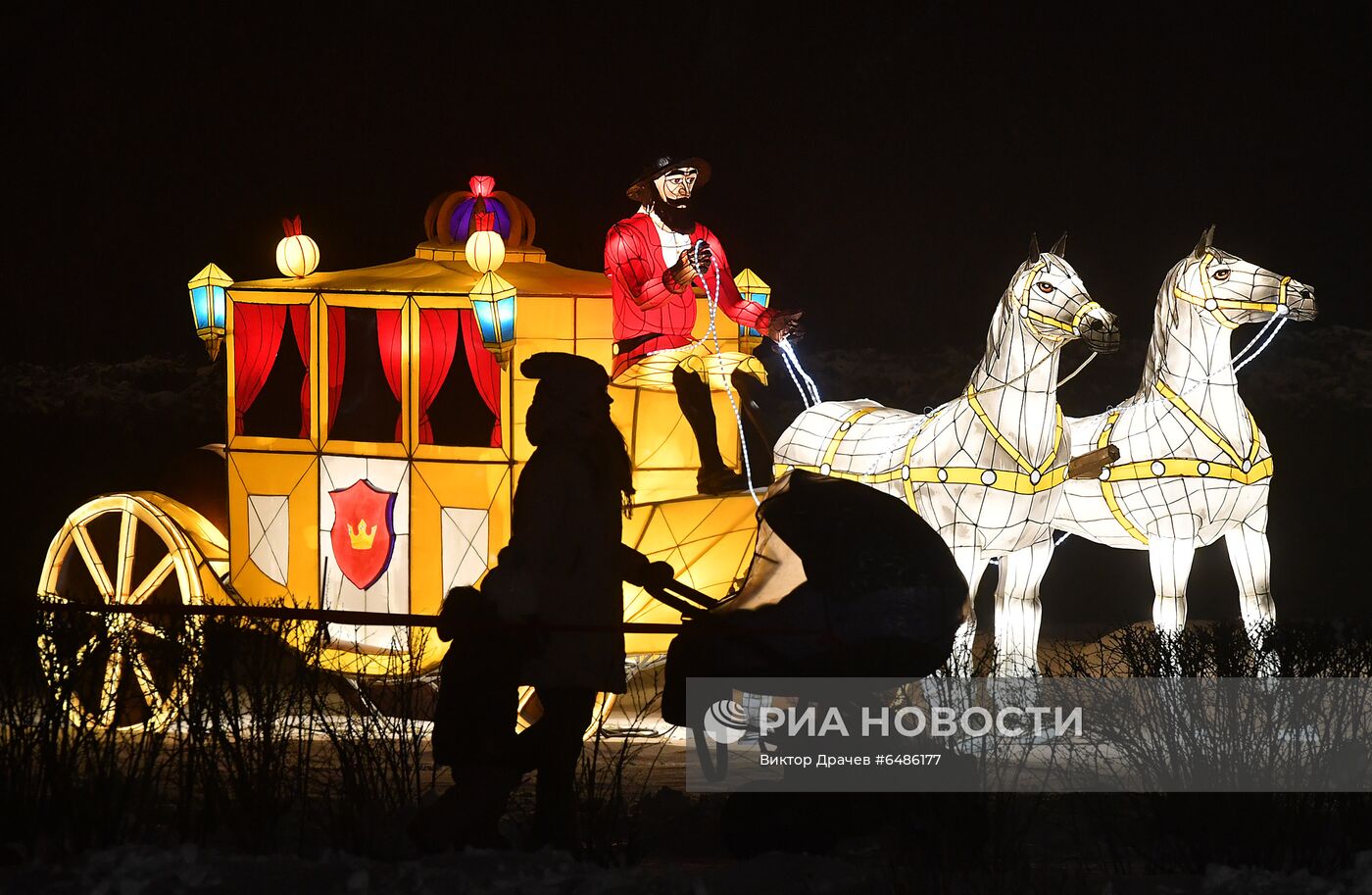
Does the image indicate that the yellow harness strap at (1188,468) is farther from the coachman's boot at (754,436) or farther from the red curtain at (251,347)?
the red curtain at (251,347)

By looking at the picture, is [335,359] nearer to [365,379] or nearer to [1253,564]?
[365,379]

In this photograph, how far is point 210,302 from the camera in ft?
22.6

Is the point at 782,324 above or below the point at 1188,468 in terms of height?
above

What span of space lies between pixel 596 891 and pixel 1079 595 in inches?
241

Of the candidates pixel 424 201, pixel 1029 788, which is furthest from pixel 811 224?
pixel 1029 788

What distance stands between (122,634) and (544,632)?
1.30 meters

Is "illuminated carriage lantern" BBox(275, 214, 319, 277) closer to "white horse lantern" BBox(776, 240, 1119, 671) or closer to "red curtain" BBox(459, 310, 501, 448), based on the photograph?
"red curtain" BBox(459, 310, 501, 448)

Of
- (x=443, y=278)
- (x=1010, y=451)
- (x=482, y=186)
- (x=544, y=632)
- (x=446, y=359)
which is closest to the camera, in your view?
(x=544, y=632)

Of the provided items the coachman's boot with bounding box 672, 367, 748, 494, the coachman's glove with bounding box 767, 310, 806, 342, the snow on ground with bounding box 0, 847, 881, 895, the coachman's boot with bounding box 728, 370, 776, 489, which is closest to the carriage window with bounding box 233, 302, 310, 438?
the coachman's boot with bounding box 672, 367, 748, 494

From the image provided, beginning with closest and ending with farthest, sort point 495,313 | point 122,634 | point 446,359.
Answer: point 122,634 < point 495,313 < point 446,359

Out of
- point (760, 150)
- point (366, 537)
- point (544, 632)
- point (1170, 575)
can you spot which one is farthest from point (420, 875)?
point (760, 150)

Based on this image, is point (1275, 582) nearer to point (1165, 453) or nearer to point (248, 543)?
point (1165, 453)

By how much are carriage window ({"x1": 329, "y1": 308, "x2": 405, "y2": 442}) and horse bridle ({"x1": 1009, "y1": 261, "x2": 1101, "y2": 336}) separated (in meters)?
2.30

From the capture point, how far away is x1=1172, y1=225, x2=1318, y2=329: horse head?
6602 mm
